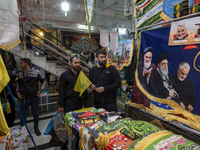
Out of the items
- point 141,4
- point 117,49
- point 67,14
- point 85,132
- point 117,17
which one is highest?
point 67,14

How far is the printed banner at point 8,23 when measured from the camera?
1.51 m

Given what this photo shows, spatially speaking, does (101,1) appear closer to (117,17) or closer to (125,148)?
(117,17)

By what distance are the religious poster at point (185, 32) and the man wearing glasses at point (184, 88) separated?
10.4 inches

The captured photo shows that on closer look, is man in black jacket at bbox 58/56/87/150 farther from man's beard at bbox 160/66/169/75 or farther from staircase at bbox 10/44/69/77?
staircase at bbox 10/44/69/77

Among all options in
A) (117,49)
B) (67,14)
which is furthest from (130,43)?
(67,14)

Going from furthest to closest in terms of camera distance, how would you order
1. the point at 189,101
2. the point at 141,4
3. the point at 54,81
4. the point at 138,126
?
the point at 54,81 → the point at 141,4 → the point at 189,101 → the point at 138,126

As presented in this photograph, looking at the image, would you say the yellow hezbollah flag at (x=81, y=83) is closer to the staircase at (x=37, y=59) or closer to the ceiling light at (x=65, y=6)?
the staircase at (x=37, y=59)

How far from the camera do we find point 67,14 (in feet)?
25.1

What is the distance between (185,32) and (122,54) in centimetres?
248

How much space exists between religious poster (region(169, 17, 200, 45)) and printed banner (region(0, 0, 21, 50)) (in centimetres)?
191

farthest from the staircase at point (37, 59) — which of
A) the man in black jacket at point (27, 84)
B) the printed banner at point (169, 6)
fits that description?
the printed banner at point (169, 6)

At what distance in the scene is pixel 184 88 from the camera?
5.13 ft

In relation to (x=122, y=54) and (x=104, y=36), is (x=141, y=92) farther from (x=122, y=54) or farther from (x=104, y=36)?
(x=104, y=36)

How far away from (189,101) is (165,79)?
39 centimetres
